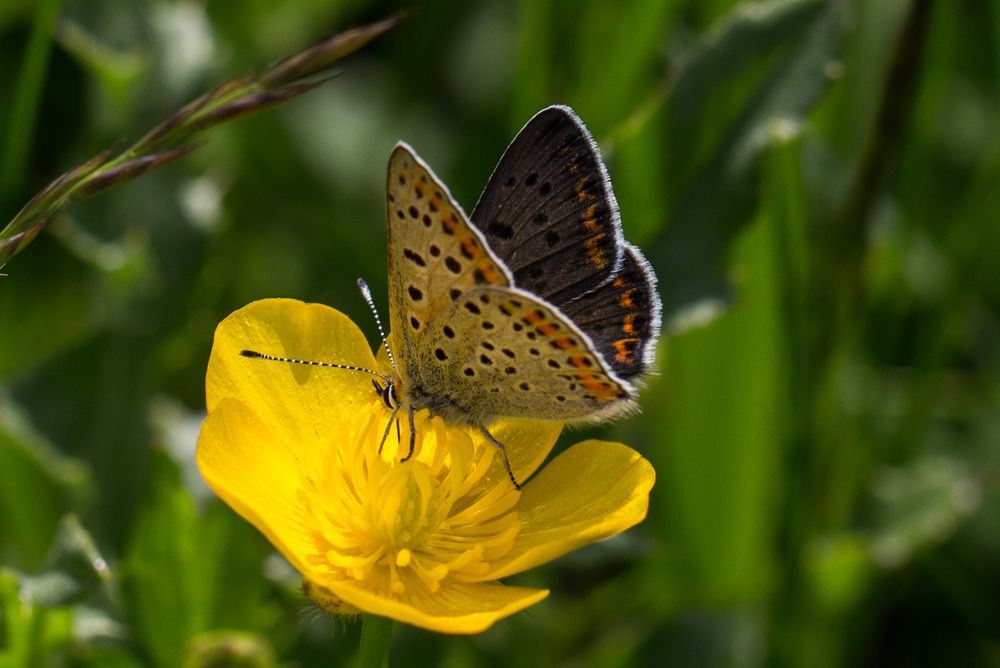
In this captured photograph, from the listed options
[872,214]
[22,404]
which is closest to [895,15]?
[872,214]

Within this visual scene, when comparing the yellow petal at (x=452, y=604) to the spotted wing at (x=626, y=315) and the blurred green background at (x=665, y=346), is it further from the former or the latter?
the spotted wing at (x=626, y=315)

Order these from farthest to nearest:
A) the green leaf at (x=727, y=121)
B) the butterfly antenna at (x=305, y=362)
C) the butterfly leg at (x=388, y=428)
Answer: the green leaf at (x=727, y=121)
the butterfly leg at (x=388, y=428)
the butterfly antenna at (x=305, y=362)

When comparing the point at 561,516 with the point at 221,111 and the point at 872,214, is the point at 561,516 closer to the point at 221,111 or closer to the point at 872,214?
the point at 221,111

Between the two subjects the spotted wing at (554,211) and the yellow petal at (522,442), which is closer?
the spotted wing at (554,211)

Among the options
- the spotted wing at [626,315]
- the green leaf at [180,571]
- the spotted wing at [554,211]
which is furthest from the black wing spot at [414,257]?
the green leaf at [180,571]

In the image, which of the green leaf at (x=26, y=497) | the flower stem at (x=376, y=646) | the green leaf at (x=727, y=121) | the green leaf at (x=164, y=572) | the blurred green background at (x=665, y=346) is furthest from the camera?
the green leaf at (x=26, y=497)

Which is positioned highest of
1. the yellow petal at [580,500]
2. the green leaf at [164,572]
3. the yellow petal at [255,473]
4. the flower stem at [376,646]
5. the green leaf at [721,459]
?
the yellow petal at [255,473]

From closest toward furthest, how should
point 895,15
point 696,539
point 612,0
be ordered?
point 696,539 → point 612,0 → point 895,15

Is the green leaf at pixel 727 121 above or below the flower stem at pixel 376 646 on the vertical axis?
above

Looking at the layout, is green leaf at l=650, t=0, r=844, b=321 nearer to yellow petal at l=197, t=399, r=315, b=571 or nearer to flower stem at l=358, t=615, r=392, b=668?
yellow petal at l=197, t=399, r=315, b=571
